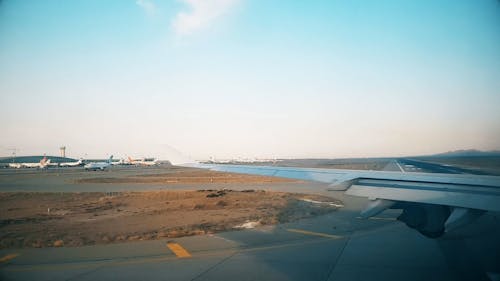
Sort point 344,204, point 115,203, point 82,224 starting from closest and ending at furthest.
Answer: point 82,224 < point 344,204 < point 115,203

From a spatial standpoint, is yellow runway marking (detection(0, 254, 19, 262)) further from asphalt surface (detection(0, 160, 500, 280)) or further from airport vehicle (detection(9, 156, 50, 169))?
airport vehicle (detection(9, 156, 50, 169))

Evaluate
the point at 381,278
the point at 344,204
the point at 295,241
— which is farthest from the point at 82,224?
the point at 344,204

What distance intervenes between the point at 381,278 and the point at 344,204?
35.1 ft

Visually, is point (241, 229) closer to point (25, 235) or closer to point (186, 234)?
point (186, 234)

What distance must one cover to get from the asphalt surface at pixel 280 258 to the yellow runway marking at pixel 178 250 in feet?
0.10

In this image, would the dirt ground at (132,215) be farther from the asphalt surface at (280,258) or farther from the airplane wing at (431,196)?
the airplane wing at (431,196)

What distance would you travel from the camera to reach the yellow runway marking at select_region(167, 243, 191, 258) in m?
8.48

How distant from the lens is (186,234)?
10.8 m

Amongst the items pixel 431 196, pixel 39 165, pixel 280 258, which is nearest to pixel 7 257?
pixel 280 258

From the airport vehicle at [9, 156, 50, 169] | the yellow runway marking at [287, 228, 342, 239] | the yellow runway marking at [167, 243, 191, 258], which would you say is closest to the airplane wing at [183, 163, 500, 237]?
the yellow runway marking at [287, 228, 342, 239]

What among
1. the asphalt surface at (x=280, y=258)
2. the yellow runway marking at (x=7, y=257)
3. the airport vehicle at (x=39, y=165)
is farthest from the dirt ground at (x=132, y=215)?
the airport vehicle at (x=39, y=165)

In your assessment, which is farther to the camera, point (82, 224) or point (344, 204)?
point (344, 204)

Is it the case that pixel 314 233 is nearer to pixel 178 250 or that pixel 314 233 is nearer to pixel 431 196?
pixel 178 250

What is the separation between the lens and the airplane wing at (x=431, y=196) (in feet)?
14.7
